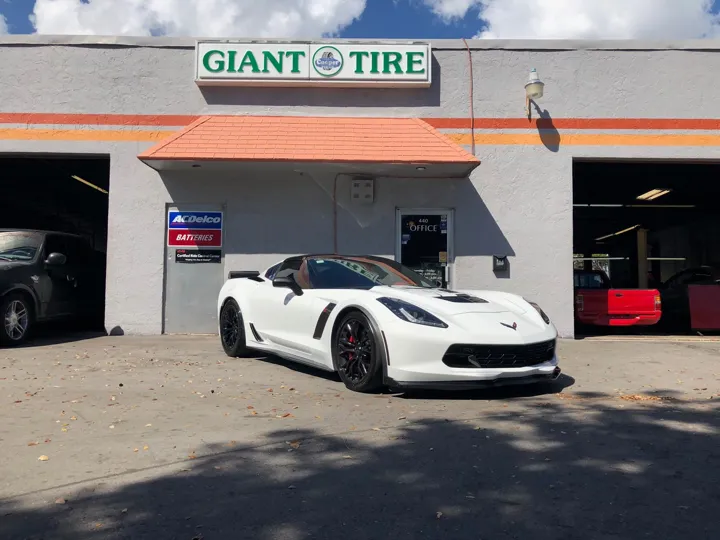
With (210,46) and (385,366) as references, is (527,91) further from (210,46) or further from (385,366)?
(385,366)

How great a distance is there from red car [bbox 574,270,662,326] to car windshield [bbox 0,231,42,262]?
30.2ft

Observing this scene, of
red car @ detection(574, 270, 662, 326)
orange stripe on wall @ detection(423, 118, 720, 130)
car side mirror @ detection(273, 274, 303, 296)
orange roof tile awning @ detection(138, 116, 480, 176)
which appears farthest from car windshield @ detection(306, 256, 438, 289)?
red car @ detection(574, 270, 662, 326)

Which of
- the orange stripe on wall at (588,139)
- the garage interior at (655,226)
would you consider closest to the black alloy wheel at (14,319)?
the orange stripe on wall at (588,139)

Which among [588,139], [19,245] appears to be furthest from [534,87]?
[19,245]

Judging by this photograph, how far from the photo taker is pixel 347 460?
3.61m

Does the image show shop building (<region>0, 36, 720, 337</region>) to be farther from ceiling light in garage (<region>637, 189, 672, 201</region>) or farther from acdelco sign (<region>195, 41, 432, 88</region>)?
ceiling light in garage (<region>637, 189, 672, 201</region>)

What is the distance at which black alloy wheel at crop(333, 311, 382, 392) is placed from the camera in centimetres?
525

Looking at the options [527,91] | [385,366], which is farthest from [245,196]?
[385,366]

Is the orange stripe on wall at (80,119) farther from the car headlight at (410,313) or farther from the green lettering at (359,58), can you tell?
the car headlight at (410,313)

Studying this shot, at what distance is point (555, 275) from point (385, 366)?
19.6 ft

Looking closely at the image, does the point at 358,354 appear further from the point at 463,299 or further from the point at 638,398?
the point at 638,398

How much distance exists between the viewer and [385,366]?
17.0 ft

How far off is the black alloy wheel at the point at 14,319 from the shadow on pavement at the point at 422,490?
Answer: 5709mm

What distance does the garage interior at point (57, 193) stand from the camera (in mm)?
13555
